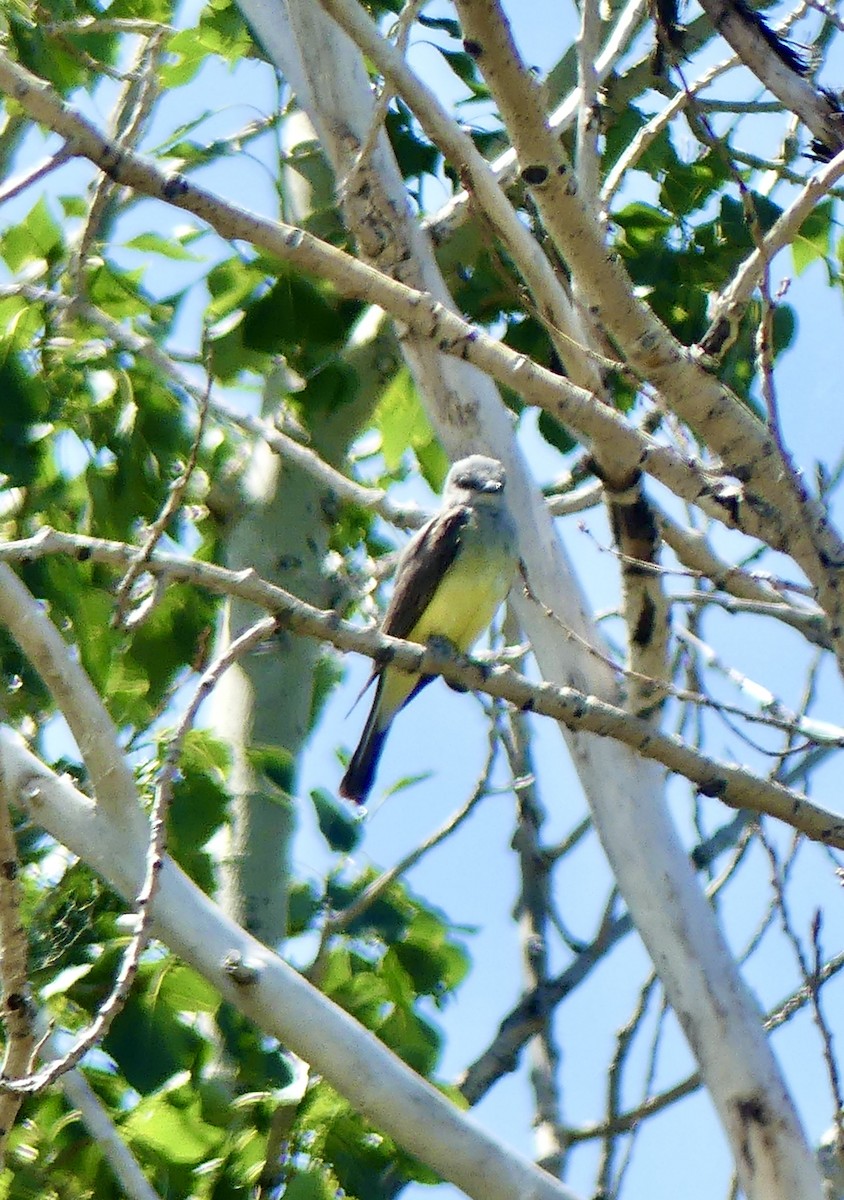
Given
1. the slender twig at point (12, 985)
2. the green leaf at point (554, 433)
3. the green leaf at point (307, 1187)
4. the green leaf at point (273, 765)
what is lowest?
the slender twig at point (12, 985)

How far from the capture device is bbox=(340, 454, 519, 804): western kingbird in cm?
519

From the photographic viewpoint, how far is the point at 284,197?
5.21 m

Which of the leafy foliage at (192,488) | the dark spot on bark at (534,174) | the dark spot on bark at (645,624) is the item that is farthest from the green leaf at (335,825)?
the dark spot on bark at (534,174)

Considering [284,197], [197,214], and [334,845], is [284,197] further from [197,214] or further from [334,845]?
[197,214]

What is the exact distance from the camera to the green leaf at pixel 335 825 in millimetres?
4805

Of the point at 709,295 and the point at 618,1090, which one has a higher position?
the point at 709,295

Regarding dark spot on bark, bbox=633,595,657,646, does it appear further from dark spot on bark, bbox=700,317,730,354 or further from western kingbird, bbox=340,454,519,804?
western kingbird, bbox=340,454,519,804

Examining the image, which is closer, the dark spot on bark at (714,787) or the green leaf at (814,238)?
the dark spot on bark at (714,787)

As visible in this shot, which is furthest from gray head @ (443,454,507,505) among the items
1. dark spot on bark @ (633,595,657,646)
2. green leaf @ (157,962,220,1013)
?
green leaf @ (157,962,220,1013)

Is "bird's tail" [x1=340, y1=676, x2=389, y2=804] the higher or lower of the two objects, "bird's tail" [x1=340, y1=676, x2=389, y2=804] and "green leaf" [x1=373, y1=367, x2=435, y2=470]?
the lower

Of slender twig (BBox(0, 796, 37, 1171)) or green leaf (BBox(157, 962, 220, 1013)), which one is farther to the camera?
green leaf (BBox(157, 962, 220, 1013))

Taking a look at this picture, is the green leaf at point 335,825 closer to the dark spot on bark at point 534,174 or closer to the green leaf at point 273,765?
the green leaf at point 273,765

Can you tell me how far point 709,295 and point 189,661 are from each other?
1.94 m

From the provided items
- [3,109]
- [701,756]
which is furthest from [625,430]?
[3,109]
